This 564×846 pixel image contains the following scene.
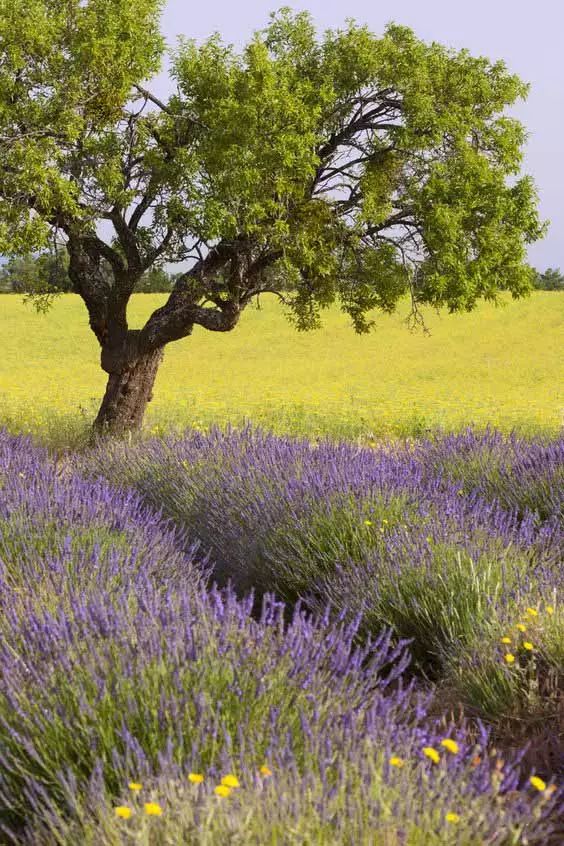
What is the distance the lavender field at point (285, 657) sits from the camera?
212 centimetres

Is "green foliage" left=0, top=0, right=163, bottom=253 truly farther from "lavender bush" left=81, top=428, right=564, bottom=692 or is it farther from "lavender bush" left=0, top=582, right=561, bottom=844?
"lavender bush" left=0, top=582, right=561, bottom=844

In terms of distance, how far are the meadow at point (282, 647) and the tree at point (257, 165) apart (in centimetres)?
280

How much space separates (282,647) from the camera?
113 inches

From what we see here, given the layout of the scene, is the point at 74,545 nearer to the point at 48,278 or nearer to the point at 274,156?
the point at 274,156

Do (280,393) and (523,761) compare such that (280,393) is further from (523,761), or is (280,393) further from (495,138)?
(523,761)

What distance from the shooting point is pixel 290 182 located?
32.4 ft

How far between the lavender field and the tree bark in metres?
4.69

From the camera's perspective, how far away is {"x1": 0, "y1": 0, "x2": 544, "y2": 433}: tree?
31.6ft

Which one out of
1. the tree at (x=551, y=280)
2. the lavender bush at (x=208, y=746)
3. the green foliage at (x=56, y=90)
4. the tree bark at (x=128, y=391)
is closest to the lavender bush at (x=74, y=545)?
the lavender bush at (x=208, y=746)

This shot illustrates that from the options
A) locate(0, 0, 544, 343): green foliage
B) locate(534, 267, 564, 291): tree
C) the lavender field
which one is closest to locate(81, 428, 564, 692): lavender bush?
the lavender field

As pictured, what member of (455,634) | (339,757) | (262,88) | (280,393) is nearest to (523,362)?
(280,393)

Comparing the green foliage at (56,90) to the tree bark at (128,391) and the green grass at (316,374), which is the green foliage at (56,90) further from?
the green grass at (316,374)

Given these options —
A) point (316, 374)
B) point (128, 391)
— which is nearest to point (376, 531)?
point (128, 391)

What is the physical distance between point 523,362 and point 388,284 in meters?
19.9
